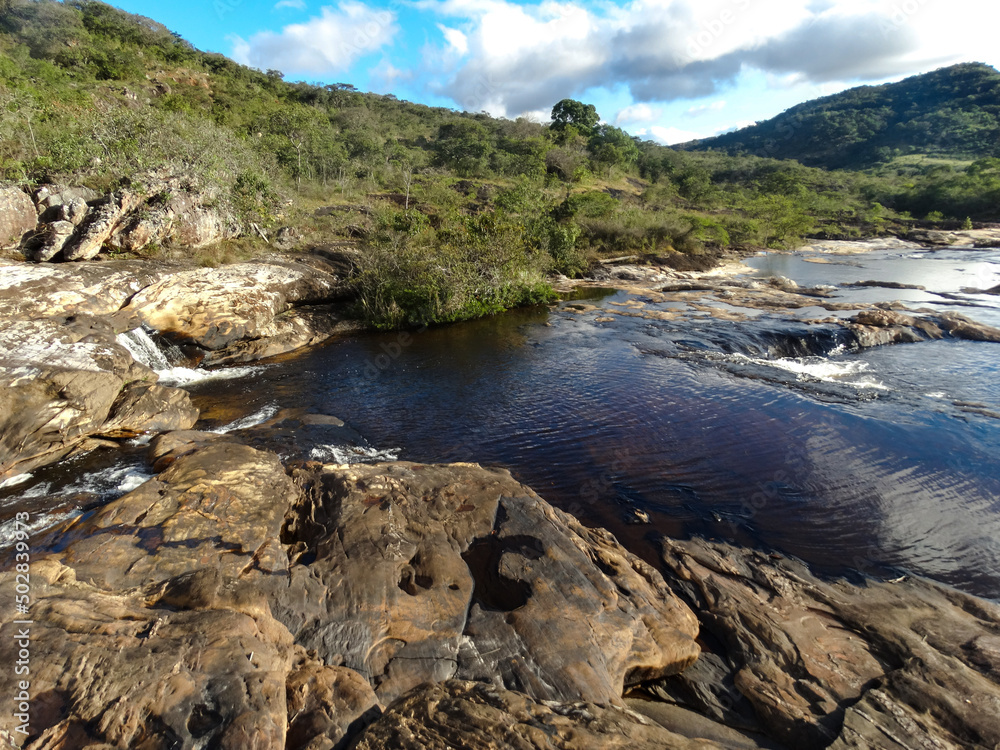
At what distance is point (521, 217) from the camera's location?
28234 millimetres

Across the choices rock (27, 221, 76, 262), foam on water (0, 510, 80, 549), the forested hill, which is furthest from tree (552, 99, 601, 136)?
foam on water (0, 510, 80, 549)

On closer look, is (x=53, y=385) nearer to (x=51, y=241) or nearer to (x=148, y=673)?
(x=51, y=241)

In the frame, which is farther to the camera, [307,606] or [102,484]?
[102,484]

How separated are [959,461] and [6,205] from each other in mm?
23281

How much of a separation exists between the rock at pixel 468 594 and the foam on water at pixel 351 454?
204 centimetres

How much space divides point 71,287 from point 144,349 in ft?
7.02

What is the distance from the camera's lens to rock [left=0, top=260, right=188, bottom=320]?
430 inches

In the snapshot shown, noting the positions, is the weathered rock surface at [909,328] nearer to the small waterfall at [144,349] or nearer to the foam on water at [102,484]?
the foam on water at [102,484]

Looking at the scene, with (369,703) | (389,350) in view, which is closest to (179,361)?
(389,350)

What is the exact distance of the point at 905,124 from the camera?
92312 millimetres

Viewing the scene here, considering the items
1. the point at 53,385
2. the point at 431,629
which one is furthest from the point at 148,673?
the point at 53,385

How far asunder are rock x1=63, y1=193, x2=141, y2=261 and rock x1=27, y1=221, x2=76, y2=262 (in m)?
0.18

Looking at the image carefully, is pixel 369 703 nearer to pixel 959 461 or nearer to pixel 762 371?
pixel 959 461

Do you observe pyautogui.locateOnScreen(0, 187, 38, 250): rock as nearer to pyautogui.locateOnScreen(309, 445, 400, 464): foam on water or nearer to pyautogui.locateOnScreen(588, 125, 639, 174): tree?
pyautogui.locateOnScreen(309, 445, 400, 464): foam on water
